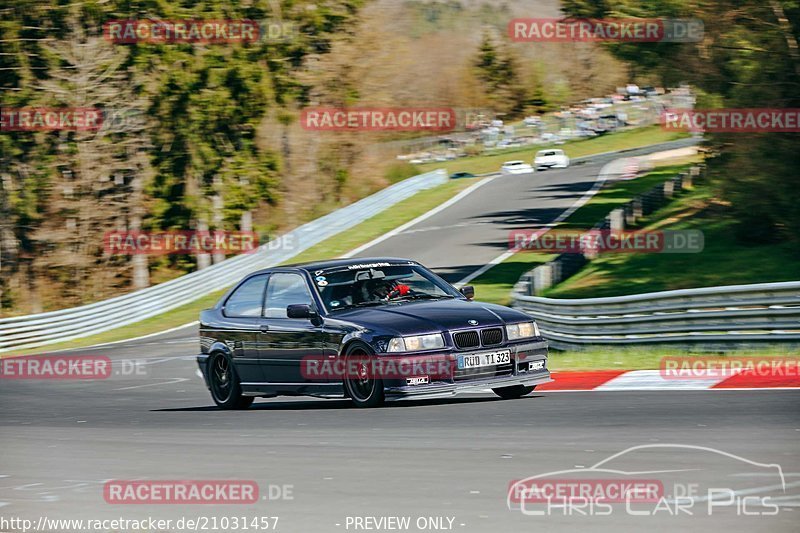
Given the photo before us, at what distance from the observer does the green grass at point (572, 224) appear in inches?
1193

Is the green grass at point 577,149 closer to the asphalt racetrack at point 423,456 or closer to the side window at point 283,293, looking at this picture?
the side window at point 283,293

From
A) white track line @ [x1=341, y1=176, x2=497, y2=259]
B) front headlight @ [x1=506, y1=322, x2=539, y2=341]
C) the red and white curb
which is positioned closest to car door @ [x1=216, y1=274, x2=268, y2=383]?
front headlight @ [x1=506, y1=322, x2=539, y2=341]

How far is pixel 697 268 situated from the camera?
97.4 feet

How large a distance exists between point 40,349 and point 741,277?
54.1 feet

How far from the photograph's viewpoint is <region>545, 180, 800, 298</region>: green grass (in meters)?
27.6

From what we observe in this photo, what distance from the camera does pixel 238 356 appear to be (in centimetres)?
1266

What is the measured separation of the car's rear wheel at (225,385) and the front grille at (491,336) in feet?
10.2

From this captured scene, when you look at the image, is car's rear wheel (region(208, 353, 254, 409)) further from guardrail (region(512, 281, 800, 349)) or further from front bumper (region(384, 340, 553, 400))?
guardrail (region(512, 281, 800, 349))

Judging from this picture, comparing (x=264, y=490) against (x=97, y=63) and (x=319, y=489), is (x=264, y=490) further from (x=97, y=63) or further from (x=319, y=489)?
(x=97, y=63)

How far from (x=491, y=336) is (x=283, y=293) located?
242 centimetres

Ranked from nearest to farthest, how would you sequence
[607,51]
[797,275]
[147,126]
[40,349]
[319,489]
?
[319,489] → [797,275] → [40,349] → [607,51] → [147,126]

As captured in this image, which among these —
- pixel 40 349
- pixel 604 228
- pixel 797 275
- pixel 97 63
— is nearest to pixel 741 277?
pixel 797 275

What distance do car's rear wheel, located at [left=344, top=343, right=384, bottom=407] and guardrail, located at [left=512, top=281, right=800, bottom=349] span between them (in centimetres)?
495

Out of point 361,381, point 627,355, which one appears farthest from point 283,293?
point 627,355
